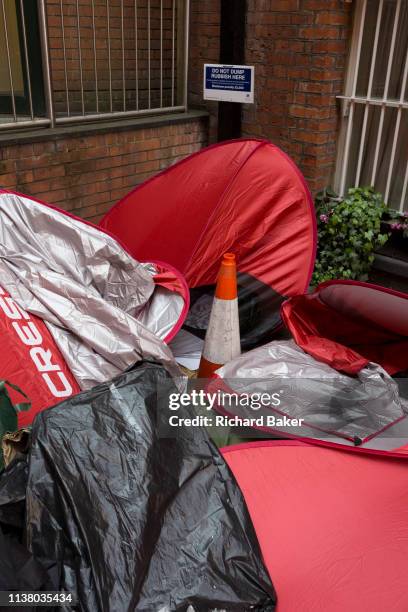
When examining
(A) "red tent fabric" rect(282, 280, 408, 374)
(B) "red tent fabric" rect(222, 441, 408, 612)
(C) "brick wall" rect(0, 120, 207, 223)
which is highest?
(C) "brick wall" rect(0, 120, 207, 223)

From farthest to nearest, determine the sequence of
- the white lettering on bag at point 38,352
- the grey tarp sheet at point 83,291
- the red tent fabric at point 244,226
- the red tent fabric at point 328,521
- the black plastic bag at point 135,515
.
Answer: the red tent fabric at point 244,226
the grey tarp sheet at point 83,291
the white lettering on bag at point 38,352
the red tent fabric at point 328,521
the black plastic bag at point 135,515

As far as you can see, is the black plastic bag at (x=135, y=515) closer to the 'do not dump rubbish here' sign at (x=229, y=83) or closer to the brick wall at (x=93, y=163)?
the brick wall at (x=93, y=163)

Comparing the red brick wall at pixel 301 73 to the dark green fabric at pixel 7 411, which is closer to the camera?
the dark green fabric at pixel 7 411

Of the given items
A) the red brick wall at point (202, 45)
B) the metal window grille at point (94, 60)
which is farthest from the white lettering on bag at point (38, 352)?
the red brick wall at point (202, 45)

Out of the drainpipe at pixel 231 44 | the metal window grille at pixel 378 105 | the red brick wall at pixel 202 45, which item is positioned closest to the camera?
the metal window grille at pixel 378 105

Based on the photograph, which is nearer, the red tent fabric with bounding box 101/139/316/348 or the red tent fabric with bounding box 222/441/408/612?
the red tent fabric with bounding box 222/441/408/612

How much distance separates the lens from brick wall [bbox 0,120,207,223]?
3482 mm

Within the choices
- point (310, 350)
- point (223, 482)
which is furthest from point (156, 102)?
point (223, 482)

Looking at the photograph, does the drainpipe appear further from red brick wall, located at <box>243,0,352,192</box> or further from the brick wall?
the brick wall

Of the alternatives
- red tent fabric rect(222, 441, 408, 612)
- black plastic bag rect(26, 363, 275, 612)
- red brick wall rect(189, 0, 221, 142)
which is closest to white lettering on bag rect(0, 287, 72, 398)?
black plastic bag rect(26, 363, 275, 612)

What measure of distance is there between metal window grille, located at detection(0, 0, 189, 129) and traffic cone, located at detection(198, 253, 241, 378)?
1.84 meters

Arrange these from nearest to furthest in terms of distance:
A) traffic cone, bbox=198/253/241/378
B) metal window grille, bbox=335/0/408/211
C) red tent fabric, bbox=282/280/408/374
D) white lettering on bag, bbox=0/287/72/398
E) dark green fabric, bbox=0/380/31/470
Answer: dark green fabric, bbox=0/380/31/470, white lettering on bag, bbox=0/287/72/398, red tent fabric, bbox=282/280/408/374, traffic cone, bbox=198/253/241/378, metal window grille, bbox=335/0/408/211

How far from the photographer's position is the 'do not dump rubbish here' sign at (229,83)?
3.45 meters

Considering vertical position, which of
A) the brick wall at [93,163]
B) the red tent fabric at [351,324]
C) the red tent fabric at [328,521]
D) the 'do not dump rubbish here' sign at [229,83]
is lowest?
the red tent fabric at [328,521]
